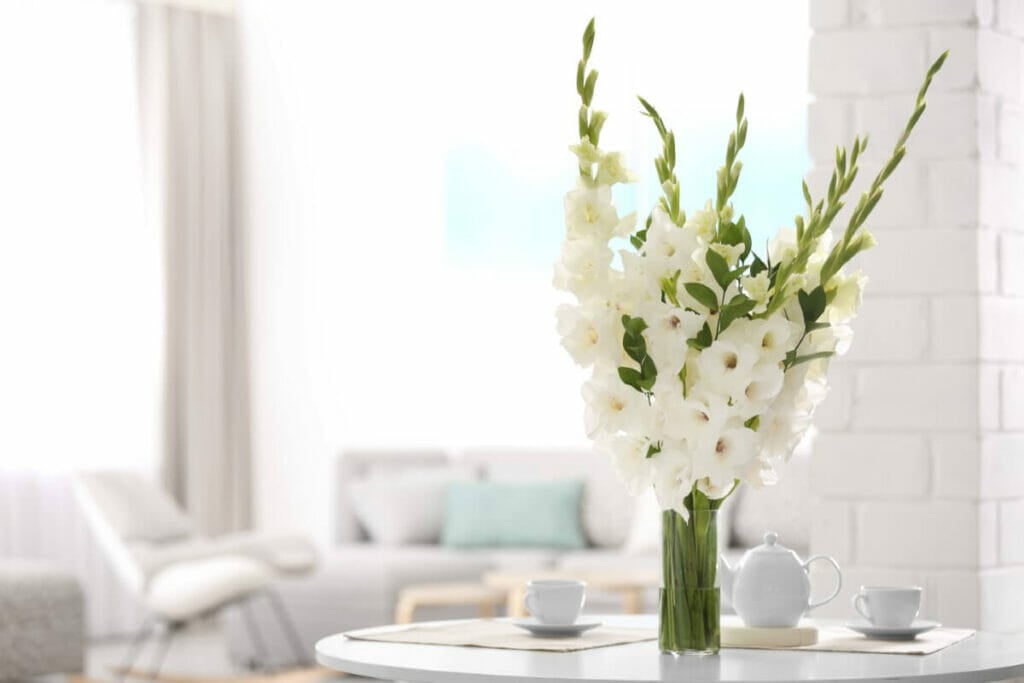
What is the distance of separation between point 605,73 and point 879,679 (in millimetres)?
5543

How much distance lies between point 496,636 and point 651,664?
13.4 inches

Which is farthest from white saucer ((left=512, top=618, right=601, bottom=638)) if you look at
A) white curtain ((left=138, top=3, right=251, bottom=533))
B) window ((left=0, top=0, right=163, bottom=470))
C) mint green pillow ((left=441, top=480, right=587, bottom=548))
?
white curtain ((left=138, top=3, right=251, bottom=533))

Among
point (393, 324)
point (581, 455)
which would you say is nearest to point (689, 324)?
point (581, 455)

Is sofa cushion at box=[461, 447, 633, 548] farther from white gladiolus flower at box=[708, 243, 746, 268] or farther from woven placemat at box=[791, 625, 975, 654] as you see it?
white gladiolus flower at box=[708, 243, 746, 268]

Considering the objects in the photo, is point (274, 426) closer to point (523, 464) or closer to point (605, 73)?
point (523, 464)

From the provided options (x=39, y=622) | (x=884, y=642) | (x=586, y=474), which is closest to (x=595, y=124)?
(x=884, y=642)

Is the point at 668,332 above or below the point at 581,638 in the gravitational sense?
above

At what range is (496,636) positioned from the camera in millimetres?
1971

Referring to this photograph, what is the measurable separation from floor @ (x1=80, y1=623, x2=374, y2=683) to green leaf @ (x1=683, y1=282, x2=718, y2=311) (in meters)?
4.35

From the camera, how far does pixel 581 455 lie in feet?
21.2

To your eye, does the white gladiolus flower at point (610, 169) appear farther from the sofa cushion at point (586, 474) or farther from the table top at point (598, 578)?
the sofa cushion at point (586, 474)

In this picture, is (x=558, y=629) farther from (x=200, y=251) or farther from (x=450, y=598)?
(x=200, y=251)

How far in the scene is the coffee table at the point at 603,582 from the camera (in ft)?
16.5

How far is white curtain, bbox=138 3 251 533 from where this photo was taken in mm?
7672
